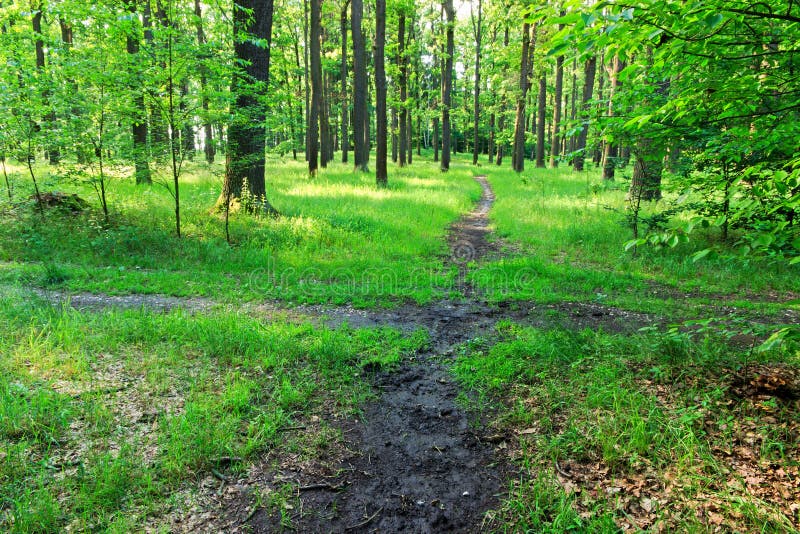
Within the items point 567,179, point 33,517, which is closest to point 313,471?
point 33,517

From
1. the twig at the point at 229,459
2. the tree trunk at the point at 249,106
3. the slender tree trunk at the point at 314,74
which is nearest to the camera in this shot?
the twig at the point at 229,459

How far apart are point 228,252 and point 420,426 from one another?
6.22m

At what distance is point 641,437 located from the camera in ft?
10.4

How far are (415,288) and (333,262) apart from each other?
1.94 metres

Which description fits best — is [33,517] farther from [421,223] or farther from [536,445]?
[421,223]

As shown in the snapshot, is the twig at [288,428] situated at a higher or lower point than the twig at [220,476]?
higher

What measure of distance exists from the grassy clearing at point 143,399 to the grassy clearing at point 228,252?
4.79ft

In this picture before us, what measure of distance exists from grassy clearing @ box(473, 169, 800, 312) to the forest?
7 cm

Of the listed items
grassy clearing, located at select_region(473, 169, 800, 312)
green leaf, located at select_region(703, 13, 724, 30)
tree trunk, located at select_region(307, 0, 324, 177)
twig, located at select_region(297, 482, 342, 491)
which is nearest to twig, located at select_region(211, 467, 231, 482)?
twig, located at select_region(297, 482, 342, 491)

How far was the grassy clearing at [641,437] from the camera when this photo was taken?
2.62 m

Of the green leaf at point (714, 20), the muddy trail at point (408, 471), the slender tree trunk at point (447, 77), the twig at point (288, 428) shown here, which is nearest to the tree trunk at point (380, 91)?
the slender tree trunk at point (447, 77)

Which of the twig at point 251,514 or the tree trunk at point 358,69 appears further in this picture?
the tree trunk at point 358,69

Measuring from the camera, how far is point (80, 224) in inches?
368

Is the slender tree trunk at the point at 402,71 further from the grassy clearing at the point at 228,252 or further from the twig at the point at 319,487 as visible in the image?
the twig at the point at 319,487
